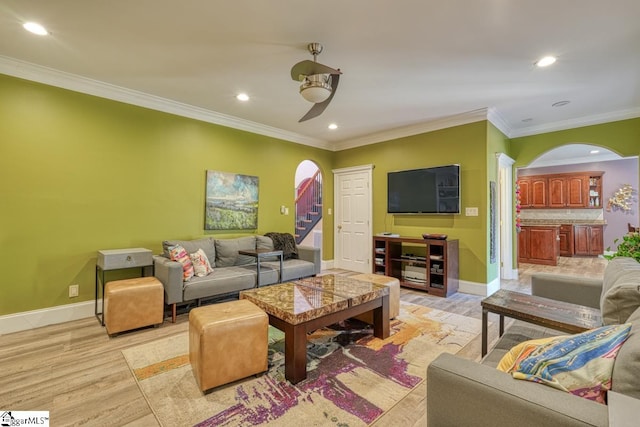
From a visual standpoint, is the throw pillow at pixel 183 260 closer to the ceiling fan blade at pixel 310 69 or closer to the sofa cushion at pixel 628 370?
the ceiling fan blade at pixel 310 69

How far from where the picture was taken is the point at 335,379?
2.14m

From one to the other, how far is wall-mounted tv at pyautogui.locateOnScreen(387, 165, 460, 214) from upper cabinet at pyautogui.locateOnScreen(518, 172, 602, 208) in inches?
235

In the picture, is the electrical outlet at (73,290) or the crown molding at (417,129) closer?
the electrical outlet at (73,290)

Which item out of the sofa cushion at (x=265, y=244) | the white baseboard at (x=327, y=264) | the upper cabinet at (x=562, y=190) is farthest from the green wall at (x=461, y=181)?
the upper cabinet at (x=562, y=190)

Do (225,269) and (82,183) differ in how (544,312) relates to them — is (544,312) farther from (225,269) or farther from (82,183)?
(82,183)

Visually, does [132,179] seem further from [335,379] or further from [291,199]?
[335,379]

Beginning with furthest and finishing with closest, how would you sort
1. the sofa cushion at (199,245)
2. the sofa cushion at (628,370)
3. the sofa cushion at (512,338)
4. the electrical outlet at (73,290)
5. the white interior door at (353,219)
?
1. the white interior door at (353,219)
2. the sofa cushion at (199,245)
3. the electrical outlet at (73,290)
4. the sofa cushion at (512,338)
5. the sofa cushion at (628,370)

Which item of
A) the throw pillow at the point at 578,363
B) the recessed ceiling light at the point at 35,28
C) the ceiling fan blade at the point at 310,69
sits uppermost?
the recessed ceiling light at the point at 35,28

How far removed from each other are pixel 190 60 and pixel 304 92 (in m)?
1.38

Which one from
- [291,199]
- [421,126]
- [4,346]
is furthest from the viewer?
[291,199]

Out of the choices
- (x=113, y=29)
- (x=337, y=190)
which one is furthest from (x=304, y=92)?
(x=337, y=190)

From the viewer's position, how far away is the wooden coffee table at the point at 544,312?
172 centimetres

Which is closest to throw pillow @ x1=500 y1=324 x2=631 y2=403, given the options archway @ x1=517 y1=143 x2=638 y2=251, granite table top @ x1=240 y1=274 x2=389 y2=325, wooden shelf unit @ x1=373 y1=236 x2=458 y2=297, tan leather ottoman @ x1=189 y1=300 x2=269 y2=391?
granite table top @ x1=240 y1=274 x2=389 y2=325

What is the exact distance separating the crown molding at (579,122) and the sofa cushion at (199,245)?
5532 mm
